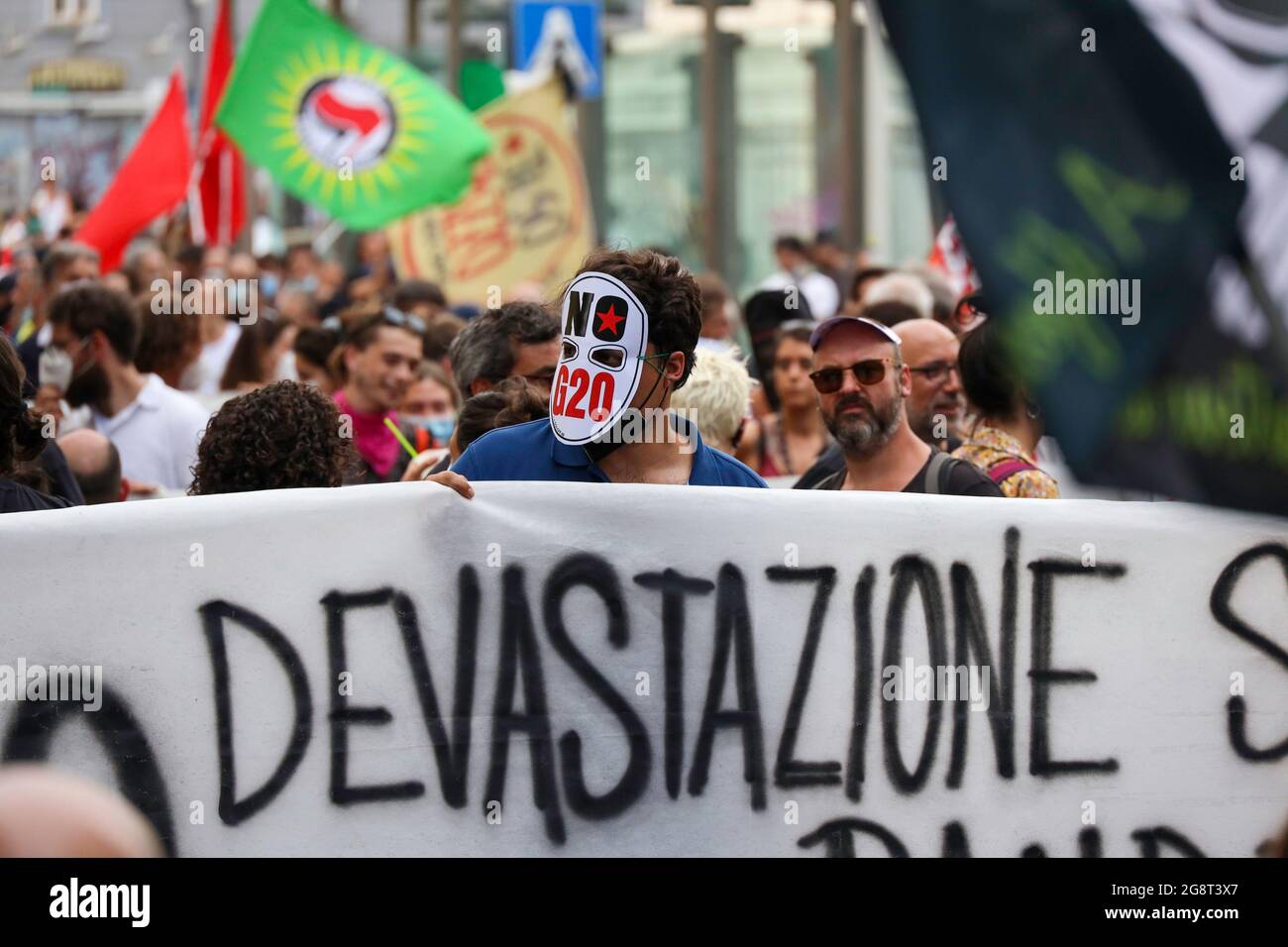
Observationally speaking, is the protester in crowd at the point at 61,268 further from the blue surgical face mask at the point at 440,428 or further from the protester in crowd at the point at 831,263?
the protester in crowd at the point at 831,263

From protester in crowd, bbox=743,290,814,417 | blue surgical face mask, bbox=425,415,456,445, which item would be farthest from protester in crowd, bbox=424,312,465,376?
protester in crowd, bbox=743,290,814,417

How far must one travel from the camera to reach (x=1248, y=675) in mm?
3809

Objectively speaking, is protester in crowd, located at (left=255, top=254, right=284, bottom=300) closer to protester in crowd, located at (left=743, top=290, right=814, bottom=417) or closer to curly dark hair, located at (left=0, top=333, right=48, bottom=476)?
protester in crowd, located at (left=743, top=290, right=814, bottom=417)

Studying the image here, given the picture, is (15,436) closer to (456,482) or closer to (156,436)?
(456,482)

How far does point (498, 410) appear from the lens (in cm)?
454

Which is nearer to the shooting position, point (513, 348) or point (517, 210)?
point (513, 348)

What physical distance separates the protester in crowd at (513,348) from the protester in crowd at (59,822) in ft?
10.9

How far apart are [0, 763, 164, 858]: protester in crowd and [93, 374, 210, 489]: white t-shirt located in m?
4.49

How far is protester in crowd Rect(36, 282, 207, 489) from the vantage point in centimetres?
606

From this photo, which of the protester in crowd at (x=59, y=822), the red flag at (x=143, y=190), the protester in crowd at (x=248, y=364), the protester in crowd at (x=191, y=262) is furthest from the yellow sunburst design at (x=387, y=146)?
the protester in crowd at (x=59, y=822)

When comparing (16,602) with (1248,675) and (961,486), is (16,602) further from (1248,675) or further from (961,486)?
(1248,675)

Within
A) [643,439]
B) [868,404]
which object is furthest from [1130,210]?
[868,404]

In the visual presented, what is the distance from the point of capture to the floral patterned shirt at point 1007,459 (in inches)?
183

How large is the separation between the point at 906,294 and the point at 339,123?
11.5ft
